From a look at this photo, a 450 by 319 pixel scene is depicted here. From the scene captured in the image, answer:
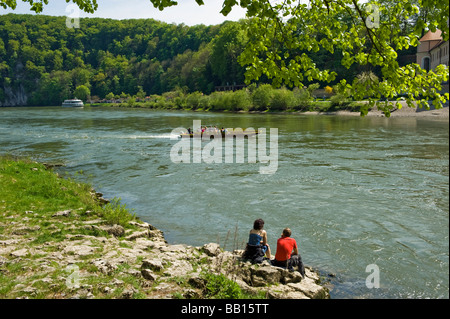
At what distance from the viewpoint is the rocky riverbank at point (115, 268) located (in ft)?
24.9

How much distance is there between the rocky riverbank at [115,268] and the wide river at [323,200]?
160cm

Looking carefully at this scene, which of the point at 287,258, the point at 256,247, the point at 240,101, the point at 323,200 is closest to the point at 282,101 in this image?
the point at 240,101

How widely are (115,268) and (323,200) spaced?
11.3 meters

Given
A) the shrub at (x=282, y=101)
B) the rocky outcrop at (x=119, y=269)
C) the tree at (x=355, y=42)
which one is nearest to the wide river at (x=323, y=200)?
the rocky outcrop at (x=119, y=269)

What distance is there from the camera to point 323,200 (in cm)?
1789

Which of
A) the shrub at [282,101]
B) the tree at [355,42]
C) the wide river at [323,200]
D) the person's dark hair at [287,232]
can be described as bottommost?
the wide river at [323,200]

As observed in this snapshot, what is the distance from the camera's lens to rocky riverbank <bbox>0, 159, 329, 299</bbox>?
7590 mm

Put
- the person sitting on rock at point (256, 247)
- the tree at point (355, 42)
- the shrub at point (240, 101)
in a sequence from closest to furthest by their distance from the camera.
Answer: the tree at point (355, 42) → the person sitting on rock at point (256, 247) → the shrub at point (240, 101)

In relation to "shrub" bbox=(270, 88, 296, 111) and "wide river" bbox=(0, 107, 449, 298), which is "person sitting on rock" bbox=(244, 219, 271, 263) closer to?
"wide river" bbox=(0, 107, 449, 298)

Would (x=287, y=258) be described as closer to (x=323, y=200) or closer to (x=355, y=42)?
(x=355, y=42)

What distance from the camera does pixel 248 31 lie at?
7734 mm

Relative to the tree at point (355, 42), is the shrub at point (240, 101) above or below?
above

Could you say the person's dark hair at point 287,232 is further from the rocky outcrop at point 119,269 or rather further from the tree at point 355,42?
the tree at point 355,42
